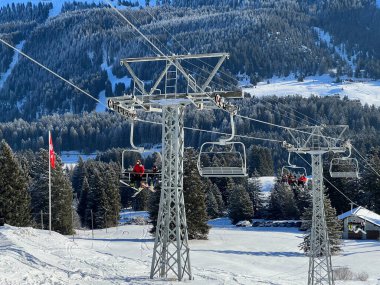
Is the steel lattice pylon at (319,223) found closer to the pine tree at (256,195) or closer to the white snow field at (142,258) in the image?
the white snow field at (142,258)

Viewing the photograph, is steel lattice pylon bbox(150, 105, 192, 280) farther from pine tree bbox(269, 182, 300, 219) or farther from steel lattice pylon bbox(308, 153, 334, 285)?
pine tree bbox(269, 182, 300, 219)

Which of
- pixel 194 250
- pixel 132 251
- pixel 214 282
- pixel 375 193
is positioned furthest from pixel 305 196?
pixel 214 282

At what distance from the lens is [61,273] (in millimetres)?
25359

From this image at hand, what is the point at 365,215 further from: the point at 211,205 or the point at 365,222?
the point at 211,205

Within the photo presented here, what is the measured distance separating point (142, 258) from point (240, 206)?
49265 mm

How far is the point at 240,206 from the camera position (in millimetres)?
86875

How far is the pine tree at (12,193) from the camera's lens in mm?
51562

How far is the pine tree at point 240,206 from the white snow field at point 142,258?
11922 mm

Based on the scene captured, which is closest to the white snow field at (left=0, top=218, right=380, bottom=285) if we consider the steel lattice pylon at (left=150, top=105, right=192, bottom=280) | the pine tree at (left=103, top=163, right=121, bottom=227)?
the steel lattice pylon at (left=150, top=105, right=192, bottom=280)

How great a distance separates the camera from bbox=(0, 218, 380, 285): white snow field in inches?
998

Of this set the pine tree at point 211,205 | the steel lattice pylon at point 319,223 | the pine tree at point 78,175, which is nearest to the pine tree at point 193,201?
the steel lattice pylon at point 319,223

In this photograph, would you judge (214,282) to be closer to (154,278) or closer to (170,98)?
(154,278)

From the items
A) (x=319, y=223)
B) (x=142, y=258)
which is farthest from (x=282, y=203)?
(x=319, y=223)

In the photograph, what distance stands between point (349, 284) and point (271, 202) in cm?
5288
